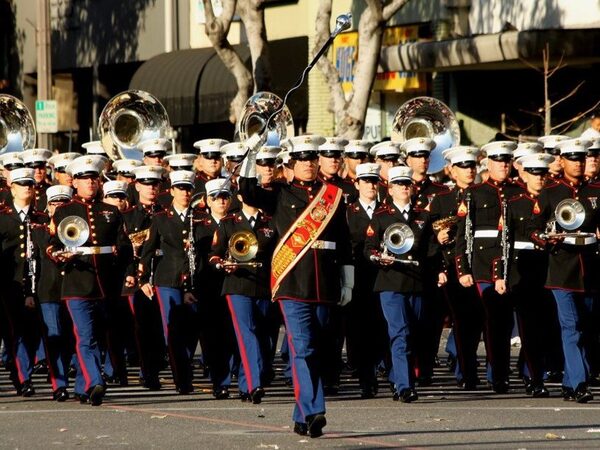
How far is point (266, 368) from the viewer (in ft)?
52.7

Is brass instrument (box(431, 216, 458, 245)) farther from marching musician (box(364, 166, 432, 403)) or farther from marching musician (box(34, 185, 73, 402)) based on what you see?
marching musician (box(34, 185, 73, 402))

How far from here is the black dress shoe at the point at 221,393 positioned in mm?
15945

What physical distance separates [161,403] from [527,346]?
120 inches

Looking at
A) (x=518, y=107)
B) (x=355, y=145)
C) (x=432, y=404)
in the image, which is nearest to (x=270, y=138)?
(x=355, y=145)

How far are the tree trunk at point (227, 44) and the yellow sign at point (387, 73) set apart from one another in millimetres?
4168

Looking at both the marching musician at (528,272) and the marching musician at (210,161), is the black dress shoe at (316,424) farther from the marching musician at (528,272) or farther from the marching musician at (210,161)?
the marching musician at (210,161)

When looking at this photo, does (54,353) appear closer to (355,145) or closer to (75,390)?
(75,390)

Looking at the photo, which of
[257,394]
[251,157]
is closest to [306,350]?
[251,157]

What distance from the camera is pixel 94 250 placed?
1570 centimetres

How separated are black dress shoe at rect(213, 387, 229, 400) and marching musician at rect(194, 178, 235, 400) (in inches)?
10.2

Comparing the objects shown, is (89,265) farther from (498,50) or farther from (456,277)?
(498,50)

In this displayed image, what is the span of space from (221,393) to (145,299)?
1.84 metres

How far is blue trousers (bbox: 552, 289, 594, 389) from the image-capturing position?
15.1 m

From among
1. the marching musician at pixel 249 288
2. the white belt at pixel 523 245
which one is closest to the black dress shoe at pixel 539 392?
the white belt at pixel 523 245
